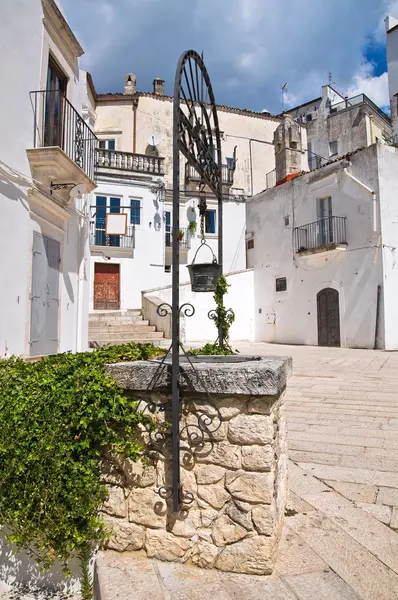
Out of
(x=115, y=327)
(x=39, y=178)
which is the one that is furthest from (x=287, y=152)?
(x=39, y=178)

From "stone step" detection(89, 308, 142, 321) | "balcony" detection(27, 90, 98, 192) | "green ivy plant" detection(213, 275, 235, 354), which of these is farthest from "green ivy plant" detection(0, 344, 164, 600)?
"stone step" detection(89, 308, 142, 321)

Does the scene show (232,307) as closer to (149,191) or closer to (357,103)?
(149,191)

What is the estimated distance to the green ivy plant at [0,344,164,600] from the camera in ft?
7.50

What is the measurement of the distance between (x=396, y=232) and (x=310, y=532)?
14661mm

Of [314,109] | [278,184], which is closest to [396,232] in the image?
[278,184]

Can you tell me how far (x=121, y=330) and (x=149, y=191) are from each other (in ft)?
30.2

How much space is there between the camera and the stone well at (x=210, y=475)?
7.13 feet

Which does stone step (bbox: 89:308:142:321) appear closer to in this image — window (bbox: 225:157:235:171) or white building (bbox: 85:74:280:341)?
white building (bbox: 85:74:280:341)

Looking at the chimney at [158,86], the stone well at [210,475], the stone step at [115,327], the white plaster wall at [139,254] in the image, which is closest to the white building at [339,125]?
the chimney at [158,86]

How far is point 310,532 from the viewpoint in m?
2.45

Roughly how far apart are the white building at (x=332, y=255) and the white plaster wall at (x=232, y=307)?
1.39 ft

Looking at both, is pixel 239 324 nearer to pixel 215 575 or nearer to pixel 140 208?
pixel 140 208

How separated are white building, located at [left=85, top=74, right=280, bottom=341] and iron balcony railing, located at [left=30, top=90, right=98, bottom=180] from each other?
748cm

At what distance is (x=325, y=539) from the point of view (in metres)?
2.37
